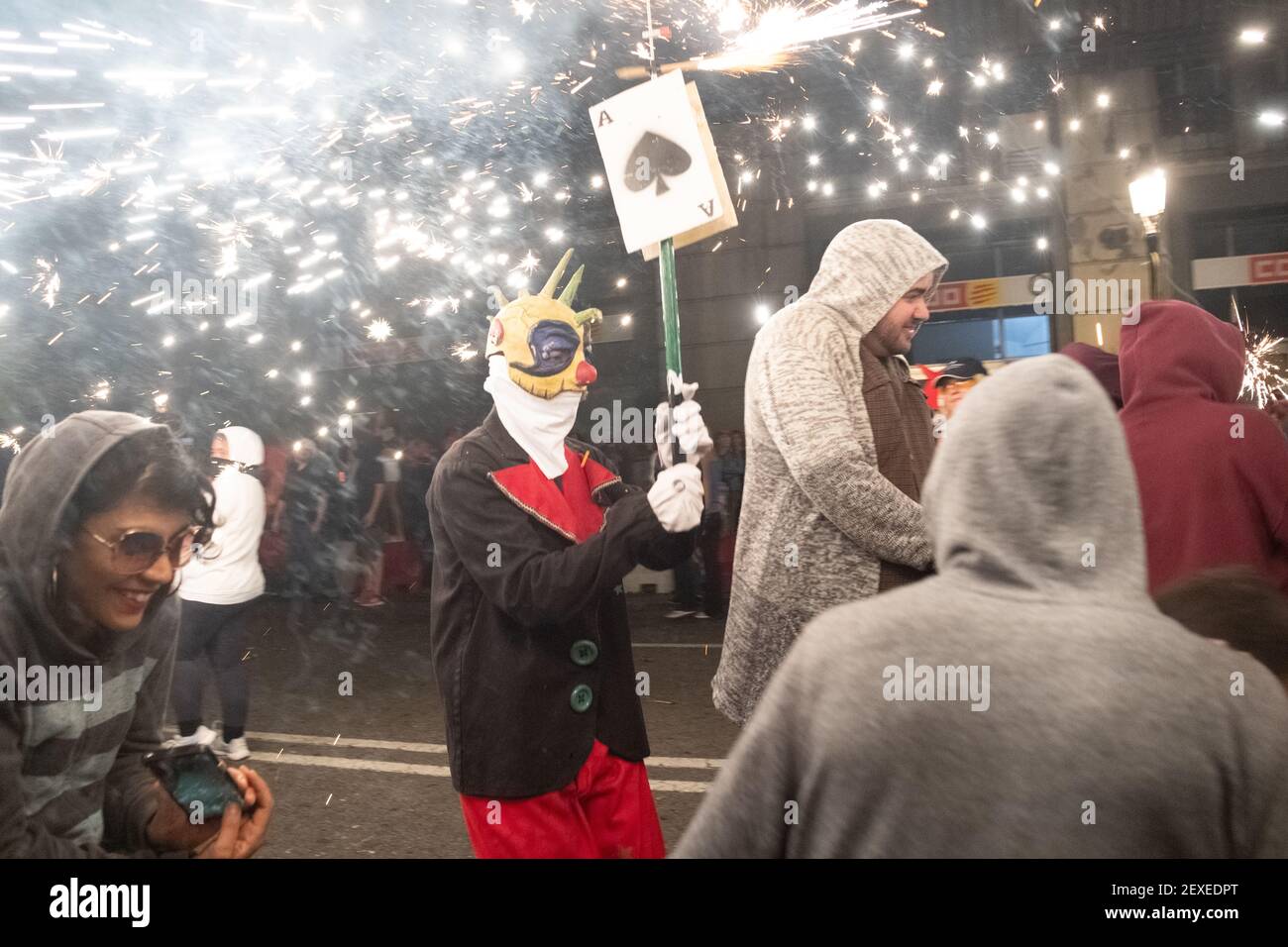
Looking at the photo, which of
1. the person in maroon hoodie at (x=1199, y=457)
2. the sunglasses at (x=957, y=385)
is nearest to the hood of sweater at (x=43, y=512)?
the person in maroon hoodie at (x=1199, y=457)

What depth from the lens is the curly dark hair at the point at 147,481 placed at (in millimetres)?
1965

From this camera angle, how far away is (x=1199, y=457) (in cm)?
274

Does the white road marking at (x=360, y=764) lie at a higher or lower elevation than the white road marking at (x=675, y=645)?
lower

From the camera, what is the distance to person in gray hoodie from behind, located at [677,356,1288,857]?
4.32ft

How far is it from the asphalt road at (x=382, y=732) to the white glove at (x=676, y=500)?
216cm

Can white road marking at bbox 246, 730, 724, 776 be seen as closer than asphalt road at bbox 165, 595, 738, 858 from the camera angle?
No

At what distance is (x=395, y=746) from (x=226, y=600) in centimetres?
130

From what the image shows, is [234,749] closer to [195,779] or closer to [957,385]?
[195,779]
